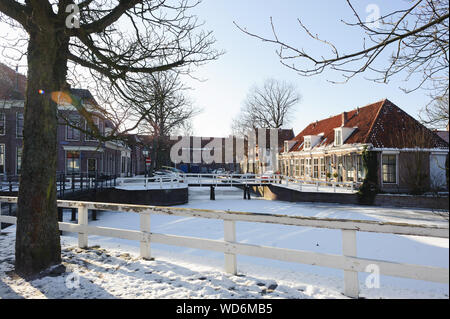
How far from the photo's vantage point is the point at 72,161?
27734 mm

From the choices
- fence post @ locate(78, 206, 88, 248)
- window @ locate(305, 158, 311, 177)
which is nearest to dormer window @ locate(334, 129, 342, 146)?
window @ locate(305, 158, 311, 177)

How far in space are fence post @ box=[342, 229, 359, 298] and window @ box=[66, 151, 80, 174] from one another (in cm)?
2880

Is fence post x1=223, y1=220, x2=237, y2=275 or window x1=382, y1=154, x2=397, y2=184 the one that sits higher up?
window x1=382, y1=154, x2=397, y2=184

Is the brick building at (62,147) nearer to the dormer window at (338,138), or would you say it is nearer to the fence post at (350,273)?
the dormer window at (338,138)

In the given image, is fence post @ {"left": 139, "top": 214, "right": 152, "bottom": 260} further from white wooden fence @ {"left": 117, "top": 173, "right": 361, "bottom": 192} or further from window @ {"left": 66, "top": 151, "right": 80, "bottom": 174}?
window @ {"left": 66, "top": 151, "right": 80, "bottom": 174}

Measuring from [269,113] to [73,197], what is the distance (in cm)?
3230

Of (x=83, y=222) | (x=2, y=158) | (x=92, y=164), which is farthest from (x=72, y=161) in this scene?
(x=83, y=222)

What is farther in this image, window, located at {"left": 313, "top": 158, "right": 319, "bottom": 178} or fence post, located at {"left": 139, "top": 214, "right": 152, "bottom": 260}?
window, located at {"left": 313, "top": 158, "right": 319, "bottom": 178}

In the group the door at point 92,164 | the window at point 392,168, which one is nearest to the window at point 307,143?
the window at point 392,168

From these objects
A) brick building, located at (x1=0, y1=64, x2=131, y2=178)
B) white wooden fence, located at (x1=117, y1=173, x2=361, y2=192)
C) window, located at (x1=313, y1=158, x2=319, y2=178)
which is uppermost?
brick building, located at (x1=0, y1=64, x2=131, y2=178)

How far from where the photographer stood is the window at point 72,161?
90.4 ft

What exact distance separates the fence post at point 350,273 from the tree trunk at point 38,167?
4.27 meters

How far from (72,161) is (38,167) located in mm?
26140

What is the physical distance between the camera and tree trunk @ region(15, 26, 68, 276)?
4.38 meters
